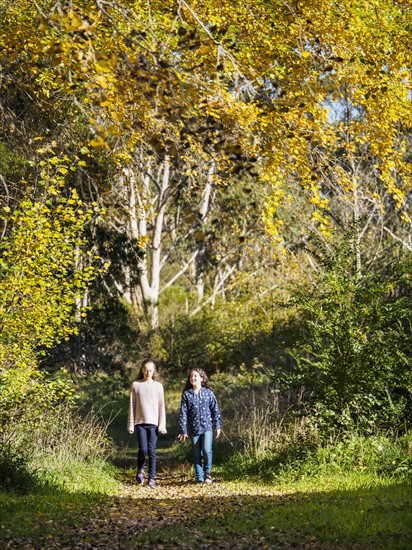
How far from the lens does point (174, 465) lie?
502 inches

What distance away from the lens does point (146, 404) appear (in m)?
10.2

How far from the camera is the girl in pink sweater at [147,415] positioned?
1015cm

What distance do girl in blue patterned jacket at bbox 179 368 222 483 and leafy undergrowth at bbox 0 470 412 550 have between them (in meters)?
1.36

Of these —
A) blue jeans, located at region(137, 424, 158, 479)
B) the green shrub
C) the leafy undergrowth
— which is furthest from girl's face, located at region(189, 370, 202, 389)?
the green shrub

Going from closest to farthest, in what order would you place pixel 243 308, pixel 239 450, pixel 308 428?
pixel 308 428
pixel 239 450
pixel 243 308

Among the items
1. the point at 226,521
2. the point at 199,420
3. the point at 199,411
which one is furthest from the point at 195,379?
the point at 226,521

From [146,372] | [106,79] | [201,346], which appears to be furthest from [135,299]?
[106,79]

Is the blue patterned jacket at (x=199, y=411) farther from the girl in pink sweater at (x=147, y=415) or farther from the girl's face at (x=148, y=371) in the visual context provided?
the girl's face at (x=148, y=371)

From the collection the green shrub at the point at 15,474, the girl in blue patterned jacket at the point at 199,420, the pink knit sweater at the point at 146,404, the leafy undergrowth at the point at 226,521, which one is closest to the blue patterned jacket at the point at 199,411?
the girl in blue patterned jacket at the point at 199,420

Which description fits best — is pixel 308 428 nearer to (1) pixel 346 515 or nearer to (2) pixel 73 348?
(1) pixel 346 515

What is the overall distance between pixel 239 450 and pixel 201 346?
42.7 feet

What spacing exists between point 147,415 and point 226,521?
10.6 ft

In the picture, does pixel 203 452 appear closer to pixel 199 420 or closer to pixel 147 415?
pixel 199 420

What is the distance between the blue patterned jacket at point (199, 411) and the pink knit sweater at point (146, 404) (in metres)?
0.31
